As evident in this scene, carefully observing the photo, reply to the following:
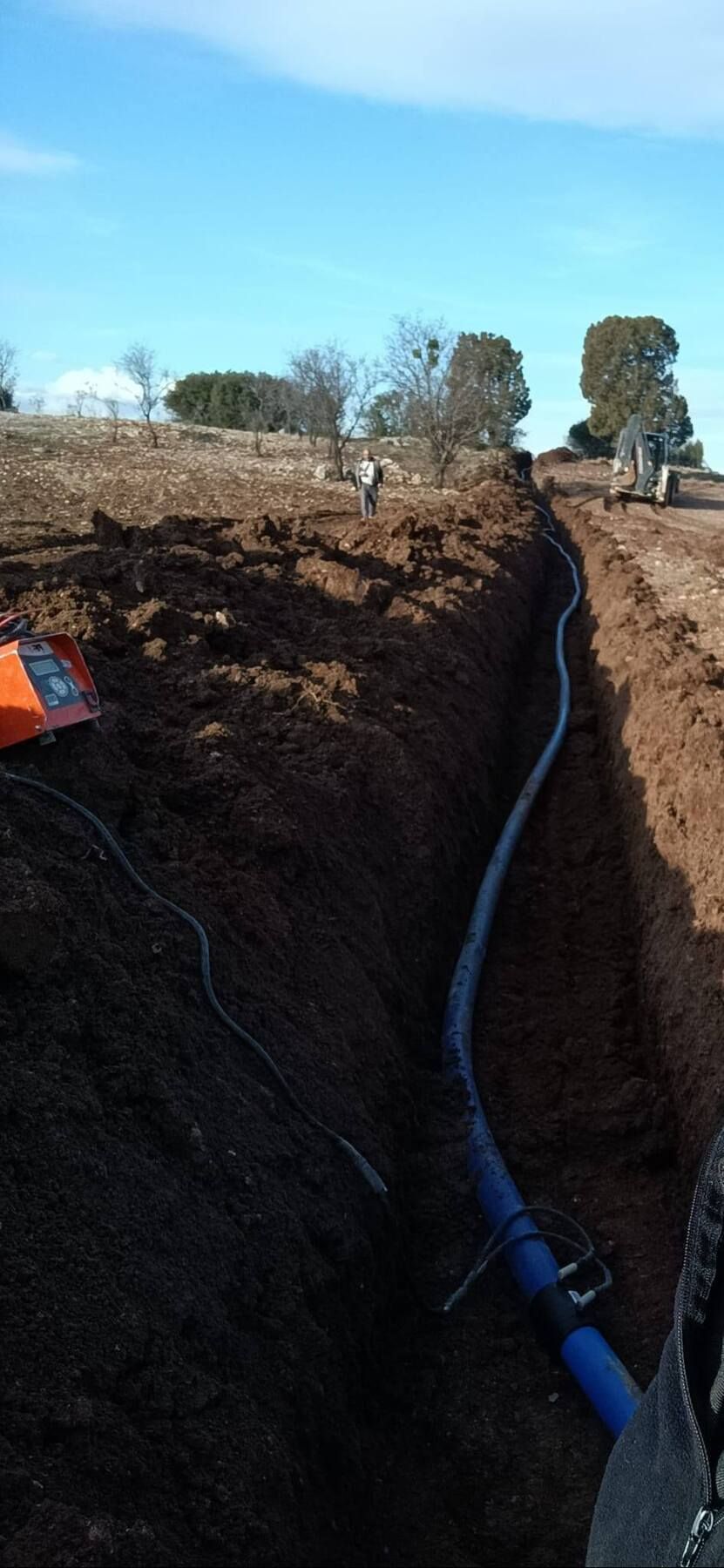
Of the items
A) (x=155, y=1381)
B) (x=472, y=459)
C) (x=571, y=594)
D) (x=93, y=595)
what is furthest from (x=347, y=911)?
(x=472, y=459)

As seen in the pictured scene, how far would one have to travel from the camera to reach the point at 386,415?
125 feet

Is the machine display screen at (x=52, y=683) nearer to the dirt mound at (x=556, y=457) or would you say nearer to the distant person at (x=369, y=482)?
the distant person at (x=369, y=482)

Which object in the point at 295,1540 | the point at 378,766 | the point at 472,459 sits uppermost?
the point at 472,459

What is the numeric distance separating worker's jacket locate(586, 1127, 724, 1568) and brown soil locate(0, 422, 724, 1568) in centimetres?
128

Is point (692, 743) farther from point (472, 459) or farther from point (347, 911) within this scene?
point (472, 459)

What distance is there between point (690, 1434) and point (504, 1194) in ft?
11.9

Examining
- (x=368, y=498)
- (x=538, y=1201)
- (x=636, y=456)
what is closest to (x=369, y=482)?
(x=368, y=498)

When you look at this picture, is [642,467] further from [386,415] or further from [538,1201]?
[538,1201]

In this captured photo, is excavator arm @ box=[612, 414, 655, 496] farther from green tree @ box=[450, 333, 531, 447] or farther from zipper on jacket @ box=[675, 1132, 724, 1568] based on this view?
zipper on jacket @ box=[675, 1132, 724, 1568]

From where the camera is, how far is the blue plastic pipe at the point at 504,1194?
13.8 feet

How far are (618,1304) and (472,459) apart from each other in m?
35.4

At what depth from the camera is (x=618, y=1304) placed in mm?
4836

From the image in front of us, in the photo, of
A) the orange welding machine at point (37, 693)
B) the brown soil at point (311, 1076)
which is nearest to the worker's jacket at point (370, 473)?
the brown soil at point (311, 1076)

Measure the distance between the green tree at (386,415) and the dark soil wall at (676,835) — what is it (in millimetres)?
22417
